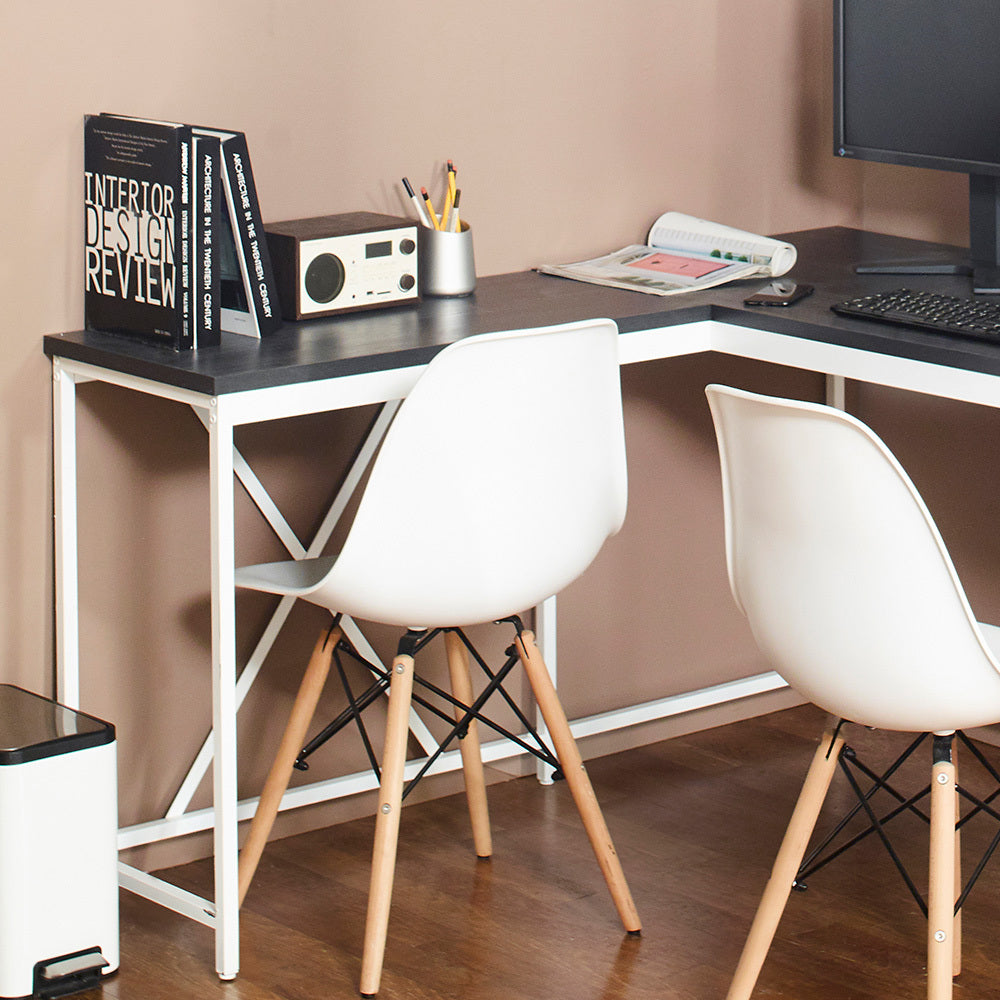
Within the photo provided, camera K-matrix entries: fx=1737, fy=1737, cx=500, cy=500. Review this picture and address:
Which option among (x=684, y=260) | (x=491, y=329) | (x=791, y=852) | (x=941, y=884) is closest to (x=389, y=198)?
(x=491, y=329)

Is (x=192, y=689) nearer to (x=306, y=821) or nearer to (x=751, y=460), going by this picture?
(x=306, y=821)

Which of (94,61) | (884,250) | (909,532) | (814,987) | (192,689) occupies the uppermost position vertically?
(94,61)

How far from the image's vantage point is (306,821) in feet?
9.09

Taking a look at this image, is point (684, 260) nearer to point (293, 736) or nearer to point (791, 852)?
point (293, 736)

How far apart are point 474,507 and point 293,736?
17.5 inches

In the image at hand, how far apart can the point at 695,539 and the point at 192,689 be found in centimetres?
104

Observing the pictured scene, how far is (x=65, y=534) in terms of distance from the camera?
94.0 inches

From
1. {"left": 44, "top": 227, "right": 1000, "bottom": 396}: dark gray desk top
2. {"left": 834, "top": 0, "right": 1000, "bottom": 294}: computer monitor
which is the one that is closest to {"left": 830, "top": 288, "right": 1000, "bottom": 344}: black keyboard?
{"left": 44, "top": 227, "right": 1000, "bottom": 396}: dark gray desk top

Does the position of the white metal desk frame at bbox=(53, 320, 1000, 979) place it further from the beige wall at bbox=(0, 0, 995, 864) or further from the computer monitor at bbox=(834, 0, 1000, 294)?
the computer monitor at bbox=(834, 0, 1000, 294)

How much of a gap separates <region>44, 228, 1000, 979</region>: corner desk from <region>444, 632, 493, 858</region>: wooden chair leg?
0.22m

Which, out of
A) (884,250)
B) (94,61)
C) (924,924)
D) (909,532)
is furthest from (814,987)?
(94,61)

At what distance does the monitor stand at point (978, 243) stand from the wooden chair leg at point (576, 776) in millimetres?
880

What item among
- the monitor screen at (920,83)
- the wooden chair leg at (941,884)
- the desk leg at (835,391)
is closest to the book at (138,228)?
the wooden chair leg at (941,884)

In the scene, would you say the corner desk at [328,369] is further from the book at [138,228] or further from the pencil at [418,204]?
the pencil at [418,204]
